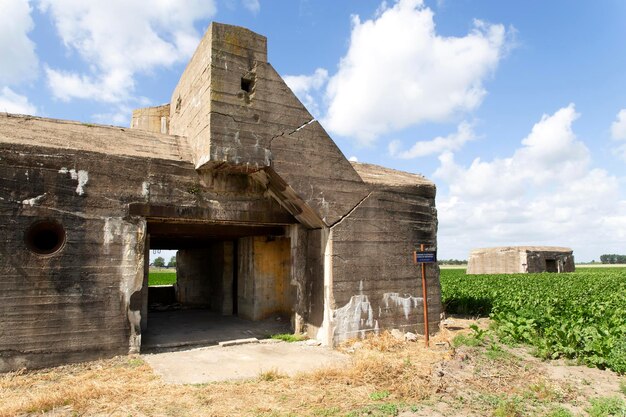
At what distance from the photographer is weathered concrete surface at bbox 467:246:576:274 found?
33562 millimetres

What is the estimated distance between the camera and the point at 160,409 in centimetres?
535

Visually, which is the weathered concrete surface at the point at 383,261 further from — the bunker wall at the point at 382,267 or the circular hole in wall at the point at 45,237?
the circular hole in wall at the point at 45,237

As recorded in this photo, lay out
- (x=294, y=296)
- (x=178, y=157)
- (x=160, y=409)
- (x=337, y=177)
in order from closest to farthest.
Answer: (x=160, y=409) < (x=178, y=157) < (x=337, y=177) < (x=294, y=296)

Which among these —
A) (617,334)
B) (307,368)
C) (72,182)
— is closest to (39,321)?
(72,182)

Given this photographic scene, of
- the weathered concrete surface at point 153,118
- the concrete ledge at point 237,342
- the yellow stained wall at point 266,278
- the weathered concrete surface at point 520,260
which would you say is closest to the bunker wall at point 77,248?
the concrete ledge at point 237,342

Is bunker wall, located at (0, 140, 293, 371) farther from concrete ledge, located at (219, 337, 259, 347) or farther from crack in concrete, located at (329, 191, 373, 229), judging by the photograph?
crack in concrete, located at (329, 191, 373, 229)

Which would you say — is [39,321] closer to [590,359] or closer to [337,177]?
[337,177]

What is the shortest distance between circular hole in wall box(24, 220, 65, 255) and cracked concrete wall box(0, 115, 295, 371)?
0.08 m

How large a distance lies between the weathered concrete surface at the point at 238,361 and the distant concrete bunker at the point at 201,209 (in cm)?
62

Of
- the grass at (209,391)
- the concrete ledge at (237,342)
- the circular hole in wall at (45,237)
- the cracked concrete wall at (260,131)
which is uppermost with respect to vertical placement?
the cracked concrete wall at (260,131)

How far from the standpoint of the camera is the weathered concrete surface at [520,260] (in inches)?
1321

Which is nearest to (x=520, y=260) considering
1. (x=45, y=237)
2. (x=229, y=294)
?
(x=229, y=294)

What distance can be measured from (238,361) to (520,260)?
31.1 m

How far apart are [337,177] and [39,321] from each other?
583cm
